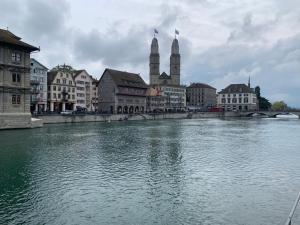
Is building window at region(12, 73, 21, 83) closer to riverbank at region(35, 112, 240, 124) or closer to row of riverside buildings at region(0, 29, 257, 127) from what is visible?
row of riverside buildings at region(0, 29, 257, 127)

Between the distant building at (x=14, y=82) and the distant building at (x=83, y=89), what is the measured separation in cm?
5973

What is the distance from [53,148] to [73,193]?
1930 cm

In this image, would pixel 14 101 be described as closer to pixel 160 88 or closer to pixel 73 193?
pixel 73 193

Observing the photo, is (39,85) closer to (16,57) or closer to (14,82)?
(16,57)

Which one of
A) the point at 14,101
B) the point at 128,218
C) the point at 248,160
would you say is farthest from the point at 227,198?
the point at 14,101

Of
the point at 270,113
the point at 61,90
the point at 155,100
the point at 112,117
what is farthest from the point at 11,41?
the point at 270,113

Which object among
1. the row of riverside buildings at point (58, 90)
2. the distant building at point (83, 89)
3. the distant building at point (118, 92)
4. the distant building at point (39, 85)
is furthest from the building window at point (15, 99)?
the distant building at point (118, 92)

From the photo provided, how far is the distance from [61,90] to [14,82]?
5426 cm

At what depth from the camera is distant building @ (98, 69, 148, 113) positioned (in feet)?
415

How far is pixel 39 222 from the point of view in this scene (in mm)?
15055

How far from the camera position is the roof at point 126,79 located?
128 m

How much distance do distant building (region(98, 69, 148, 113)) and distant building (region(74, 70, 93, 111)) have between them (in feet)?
→ 14.5

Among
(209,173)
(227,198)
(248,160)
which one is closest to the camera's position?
(227,198)

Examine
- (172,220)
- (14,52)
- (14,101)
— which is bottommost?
(172,220)
